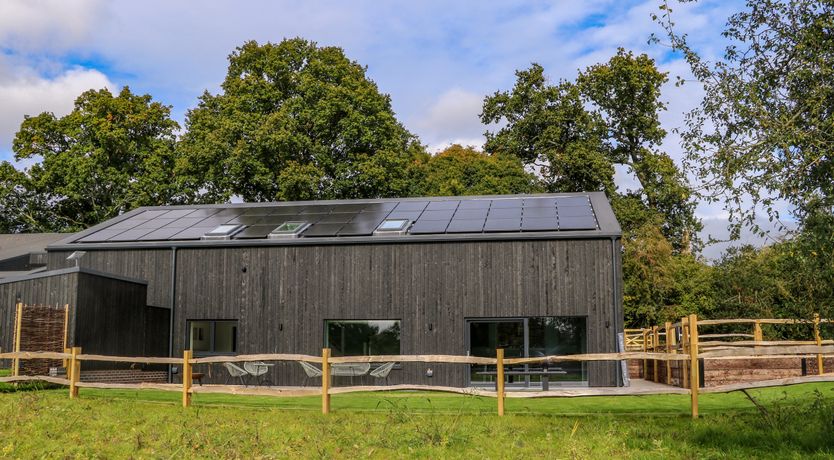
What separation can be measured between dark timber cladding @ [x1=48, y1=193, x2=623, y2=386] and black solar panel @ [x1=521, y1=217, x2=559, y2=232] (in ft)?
0.09

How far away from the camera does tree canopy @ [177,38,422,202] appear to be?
112 feet

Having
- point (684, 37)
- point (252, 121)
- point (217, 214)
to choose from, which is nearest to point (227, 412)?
point (684, 37)

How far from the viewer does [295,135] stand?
3434cm

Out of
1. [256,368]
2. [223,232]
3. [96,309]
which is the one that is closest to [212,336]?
[256,368]

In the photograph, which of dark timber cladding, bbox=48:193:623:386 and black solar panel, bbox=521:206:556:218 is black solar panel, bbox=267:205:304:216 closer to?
dark timber cladding, bbox=48:193:623:386

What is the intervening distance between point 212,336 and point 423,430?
1167cm

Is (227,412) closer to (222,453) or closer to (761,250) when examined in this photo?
(222,453)

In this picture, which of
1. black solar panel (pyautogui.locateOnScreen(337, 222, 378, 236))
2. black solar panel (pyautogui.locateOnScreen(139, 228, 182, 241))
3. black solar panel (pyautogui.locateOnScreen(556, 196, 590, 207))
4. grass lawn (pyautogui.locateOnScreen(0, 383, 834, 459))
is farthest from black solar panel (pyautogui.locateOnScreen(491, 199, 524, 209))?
grass lawn (pyautogui.locateOnScreen(0, 383, 834, 459))

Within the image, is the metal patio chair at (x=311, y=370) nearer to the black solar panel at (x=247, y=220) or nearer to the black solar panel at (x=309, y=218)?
the black solar panel at (x=309, y=218)

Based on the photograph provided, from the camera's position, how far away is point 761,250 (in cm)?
3162

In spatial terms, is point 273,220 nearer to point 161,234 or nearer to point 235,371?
point 161,234

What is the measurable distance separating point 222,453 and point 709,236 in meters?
8.96

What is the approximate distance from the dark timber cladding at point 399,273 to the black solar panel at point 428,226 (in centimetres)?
3

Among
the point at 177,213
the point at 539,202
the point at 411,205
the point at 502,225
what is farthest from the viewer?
the point at 177,213
